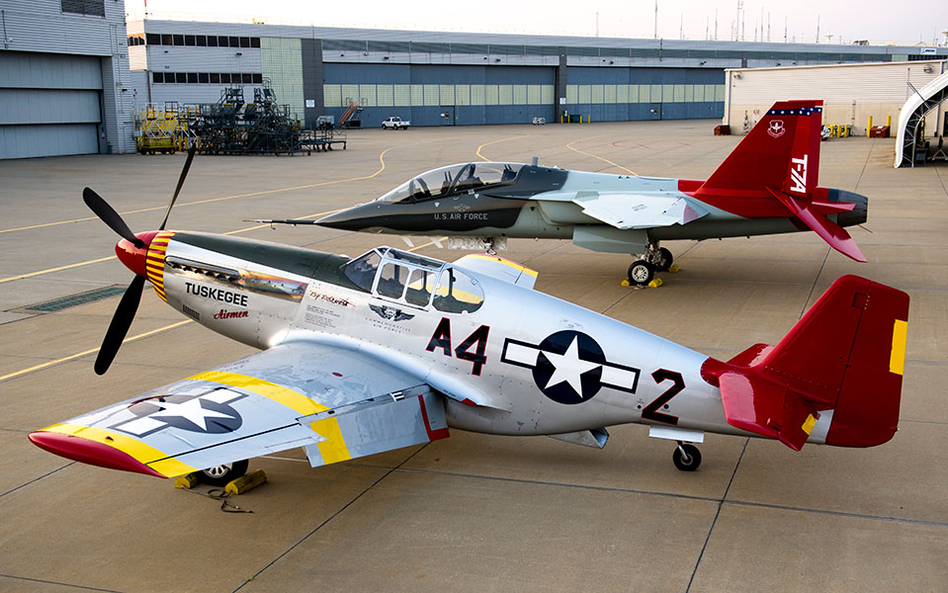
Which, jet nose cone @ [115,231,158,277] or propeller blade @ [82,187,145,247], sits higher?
propeller blade @ [82,187,145,247]

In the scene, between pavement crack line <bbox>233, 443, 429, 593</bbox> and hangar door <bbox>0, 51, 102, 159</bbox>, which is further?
hangar door <bbox>0, 51, 102, 159</bbox>

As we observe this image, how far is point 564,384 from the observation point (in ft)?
27.4

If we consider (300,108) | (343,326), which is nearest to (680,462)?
(343,326)

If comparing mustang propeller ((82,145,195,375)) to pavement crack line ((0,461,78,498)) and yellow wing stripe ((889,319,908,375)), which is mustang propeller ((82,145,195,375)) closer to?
pavement crack line ((0,461,78,498))

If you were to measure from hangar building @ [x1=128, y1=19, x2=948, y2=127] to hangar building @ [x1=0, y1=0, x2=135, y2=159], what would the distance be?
20.7 metres

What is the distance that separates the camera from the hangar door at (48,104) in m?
50.1

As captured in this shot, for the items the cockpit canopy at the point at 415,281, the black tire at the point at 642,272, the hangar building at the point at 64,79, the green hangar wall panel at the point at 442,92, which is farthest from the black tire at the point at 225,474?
the green hangar wall panel at the point at 442,92

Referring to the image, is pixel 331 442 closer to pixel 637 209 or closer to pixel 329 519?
pixel 329 519

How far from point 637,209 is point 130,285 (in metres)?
9.75

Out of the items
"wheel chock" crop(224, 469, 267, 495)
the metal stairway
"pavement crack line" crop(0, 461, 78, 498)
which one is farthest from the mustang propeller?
the metal stairway

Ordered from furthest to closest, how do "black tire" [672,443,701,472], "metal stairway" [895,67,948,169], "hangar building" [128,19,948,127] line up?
"hangar building" [128,19,948,127]
"metal stairway" [895,67,948,169]
"black tire" [672,443,701,472]

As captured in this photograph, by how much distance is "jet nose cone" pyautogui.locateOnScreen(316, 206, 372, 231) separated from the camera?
17.7 meters

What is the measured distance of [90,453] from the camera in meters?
6.23

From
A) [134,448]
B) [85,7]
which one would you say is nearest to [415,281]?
[134,448]
